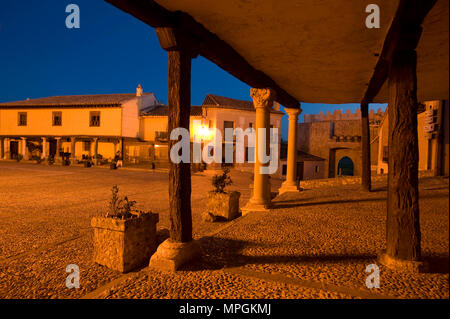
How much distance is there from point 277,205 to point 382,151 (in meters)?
16.5

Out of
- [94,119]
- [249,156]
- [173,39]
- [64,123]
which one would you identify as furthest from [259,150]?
[64,123]

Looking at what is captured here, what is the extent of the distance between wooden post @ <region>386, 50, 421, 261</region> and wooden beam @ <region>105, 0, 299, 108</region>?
8.28ft

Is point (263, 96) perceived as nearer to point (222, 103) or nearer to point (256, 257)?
point (256, 257)

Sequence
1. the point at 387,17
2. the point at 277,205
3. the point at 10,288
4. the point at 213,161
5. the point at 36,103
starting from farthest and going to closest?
the point at 36,103 < the point at 213,161 < the point at 277,205 < the point at 387,17 < the point at 10,288

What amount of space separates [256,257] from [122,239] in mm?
1869

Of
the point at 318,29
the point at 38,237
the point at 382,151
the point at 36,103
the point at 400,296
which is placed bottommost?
the point at 38,237

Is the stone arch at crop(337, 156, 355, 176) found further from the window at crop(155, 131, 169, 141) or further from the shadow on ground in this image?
the shadow on ground

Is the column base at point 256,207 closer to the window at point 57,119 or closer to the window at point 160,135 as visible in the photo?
the window at point 160,135

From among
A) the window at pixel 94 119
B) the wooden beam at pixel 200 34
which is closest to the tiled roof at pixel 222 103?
the window at pixel 94 119

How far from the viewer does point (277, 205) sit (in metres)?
7.21

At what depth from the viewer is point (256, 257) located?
3613mm

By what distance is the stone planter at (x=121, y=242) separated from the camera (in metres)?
3.58
